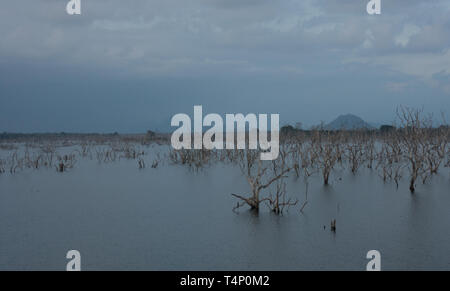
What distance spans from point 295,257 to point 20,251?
15.4ft

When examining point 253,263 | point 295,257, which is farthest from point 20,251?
point 295,257

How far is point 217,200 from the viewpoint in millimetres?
11461

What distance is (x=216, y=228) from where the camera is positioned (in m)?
8.20

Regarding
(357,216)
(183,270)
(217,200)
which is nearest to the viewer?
(183,270)

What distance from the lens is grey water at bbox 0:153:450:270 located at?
20.5 feet

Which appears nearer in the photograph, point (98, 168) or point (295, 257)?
point (295, 257)

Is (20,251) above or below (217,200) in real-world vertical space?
below

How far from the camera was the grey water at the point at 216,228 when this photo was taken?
6254 millimetres

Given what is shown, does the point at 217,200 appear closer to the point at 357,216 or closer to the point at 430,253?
the point at 357,216
